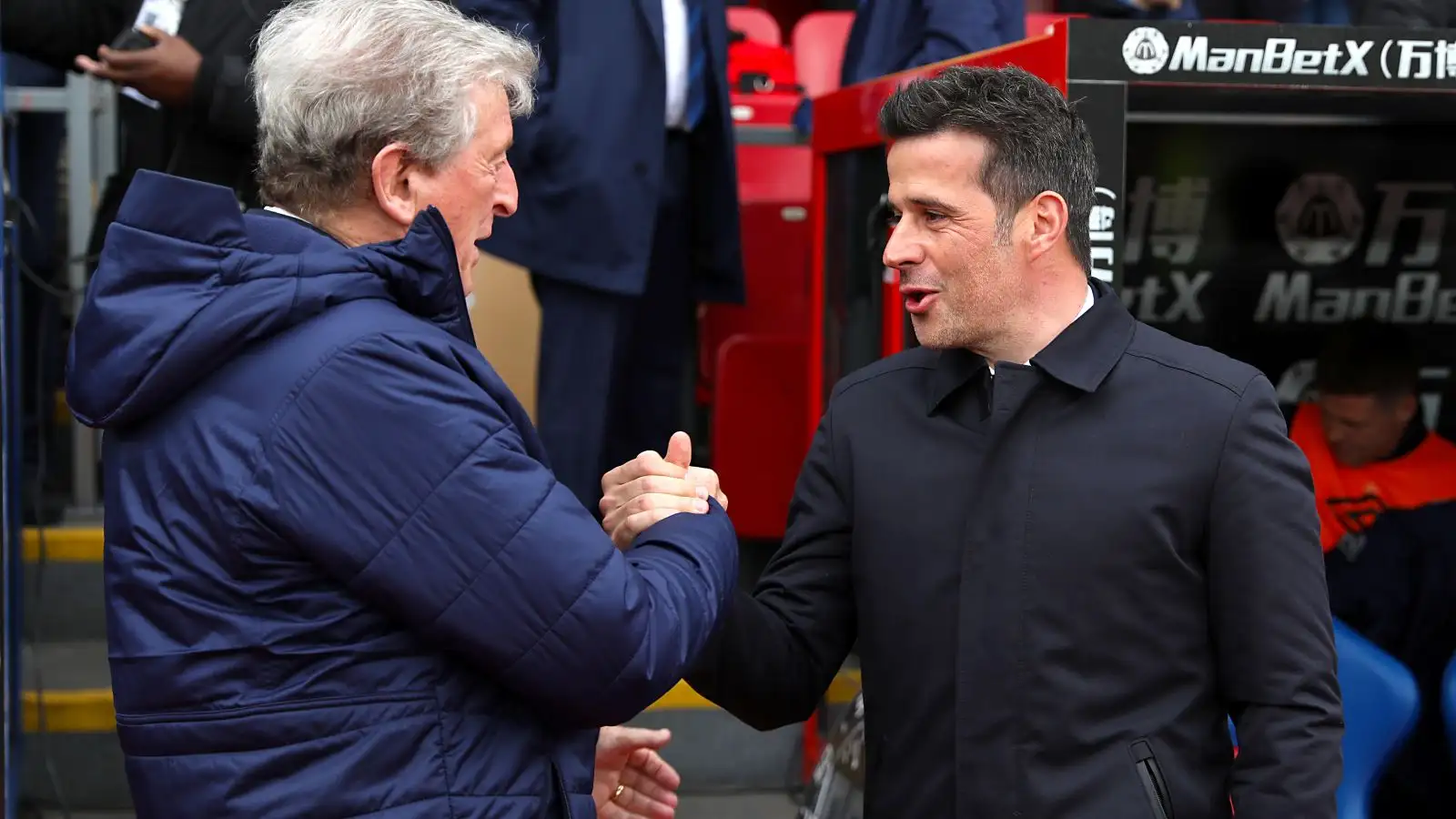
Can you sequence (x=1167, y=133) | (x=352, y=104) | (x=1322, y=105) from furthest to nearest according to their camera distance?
(x=1167, y=133) → (x=1322, y=105) → (x=352, y=104)

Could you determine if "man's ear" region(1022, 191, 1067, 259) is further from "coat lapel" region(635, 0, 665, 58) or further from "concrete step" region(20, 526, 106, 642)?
"concrete step" region(20, 526, 106, 642)

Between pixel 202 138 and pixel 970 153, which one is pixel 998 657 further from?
pixel 202 138

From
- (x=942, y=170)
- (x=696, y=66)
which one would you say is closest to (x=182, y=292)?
(x=942, y=170)

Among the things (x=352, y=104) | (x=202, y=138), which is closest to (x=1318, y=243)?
(x=202, y=138)

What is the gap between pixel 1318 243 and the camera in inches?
169

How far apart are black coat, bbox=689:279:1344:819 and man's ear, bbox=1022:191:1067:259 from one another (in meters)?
0.12

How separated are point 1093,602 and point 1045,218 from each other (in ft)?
1.74

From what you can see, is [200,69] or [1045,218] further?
[200,69]

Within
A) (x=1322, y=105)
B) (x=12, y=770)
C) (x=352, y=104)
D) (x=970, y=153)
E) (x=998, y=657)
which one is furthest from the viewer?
(x=12, y=770)

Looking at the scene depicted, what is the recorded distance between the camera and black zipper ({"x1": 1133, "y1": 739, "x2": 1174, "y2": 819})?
2018 millimetres

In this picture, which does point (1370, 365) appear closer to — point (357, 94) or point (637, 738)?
point (637, 738)

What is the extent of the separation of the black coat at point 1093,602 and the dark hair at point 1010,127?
18cm

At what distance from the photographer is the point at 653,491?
6.59 feet

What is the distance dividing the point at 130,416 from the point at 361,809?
477 millimetres
